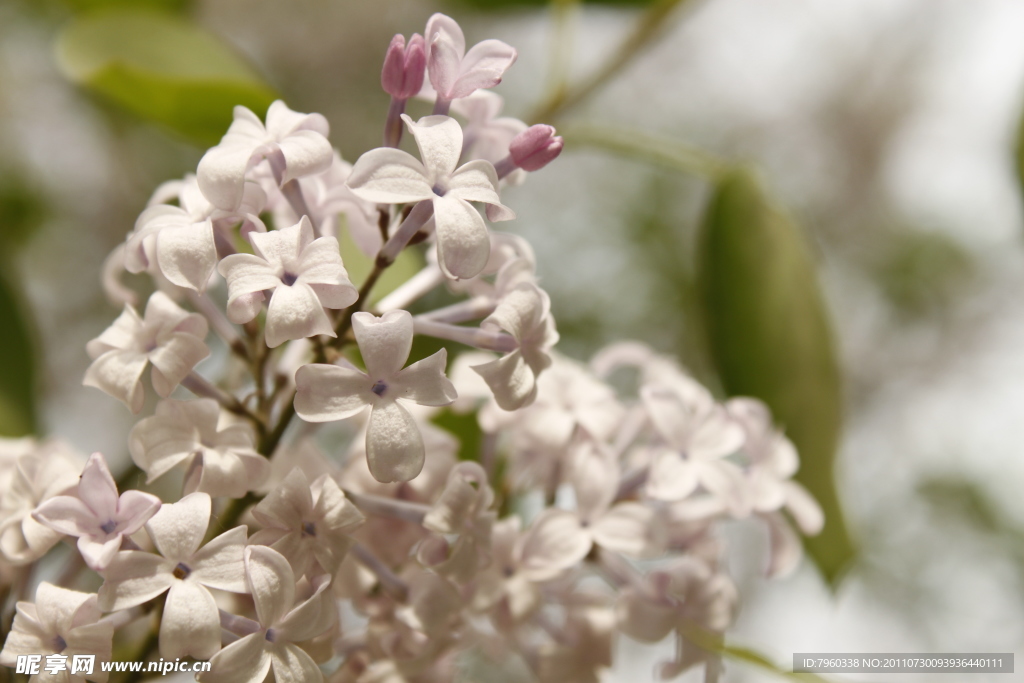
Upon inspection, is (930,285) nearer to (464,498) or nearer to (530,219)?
(530,219)

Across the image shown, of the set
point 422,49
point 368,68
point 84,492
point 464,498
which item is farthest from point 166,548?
point 368,68

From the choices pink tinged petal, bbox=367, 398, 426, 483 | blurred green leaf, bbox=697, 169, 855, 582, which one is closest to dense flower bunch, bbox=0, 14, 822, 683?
pink tinged petal, bbox=367, 398, 426, 483

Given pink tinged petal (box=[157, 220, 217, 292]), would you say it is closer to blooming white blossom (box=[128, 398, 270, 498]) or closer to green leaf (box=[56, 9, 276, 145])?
blooming white blossom (box=[128, 398, 270, 498])

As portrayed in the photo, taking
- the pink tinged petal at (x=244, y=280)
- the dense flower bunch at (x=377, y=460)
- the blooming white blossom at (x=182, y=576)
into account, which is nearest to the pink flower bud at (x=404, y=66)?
the dense flower bunch at (x=377, y=460)

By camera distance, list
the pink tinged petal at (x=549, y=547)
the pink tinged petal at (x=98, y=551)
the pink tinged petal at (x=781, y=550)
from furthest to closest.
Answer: the pink tinged petal at (x=781, y=550) < the pink tinged petal at (x=549, y=547) < the pink tinged petal at (x=98, y=551)

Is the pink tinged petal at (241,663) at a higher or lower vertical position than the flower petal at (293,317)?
lower

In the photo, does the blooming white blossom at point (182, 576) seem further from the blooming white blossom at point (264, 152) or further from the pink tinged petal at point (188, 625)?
the blooming white blossom at point (264, 152)
